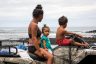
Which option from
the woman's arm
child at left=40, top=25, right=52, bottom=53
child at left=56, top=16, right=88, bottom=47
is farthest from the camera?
child at left=56, top=16, right=88, bottom=47

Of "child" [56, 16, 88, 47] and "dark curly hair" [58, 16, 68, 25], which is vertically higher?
"dark curly hair" [58, 16, 68, 25]

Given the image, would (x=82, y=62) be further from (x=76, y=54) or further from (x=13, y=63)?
(x=13, y=63)

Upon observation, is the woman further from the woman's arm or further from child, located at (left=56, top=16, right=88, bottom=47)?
child, located at (left=56, top=16, right=88, bottom=47)

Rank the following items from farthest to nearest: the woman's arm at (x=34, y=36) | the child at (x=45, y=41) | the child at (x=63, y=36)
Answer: the child at (x=63, y=36) < the child at (x=45, y=41) < the woman's arm at (x=34, y=36)

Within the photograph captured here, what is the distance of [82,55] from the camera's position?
9633 mm

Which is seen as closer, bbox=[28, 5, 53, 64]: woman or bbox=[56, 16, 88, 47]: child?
bbox=[28, 5, 53, 64]: woman

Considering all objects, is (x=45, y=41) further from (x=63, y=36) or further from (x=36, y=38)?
(x=36, y=38)

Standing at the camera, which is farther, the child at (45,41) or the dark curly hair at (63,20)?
the dark curly hair at (63,20)

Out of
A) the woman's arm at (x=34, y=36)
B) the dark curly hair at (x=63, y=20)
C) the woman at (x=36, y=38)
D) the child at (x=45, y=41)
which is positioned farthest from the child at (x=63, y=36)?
the woman's arm at (x=34, y=36)

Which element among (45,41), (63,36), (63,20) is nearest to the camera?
(45,41)

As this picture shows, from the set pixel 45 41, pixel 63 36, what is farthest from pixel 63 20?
pixel 45 41

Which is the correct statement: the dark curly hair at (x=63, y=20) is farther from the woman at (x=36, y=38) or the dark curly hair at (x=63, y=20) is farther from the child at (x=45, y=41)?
the woman at (x=36, y=38)

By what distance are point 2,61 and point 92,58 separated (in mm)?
2180

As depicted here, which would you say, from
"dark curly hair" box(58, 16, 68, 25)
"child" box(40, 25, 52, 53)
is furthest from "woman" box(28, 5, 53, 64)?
"dark curly hair" box(58, 16, 68, 25)
